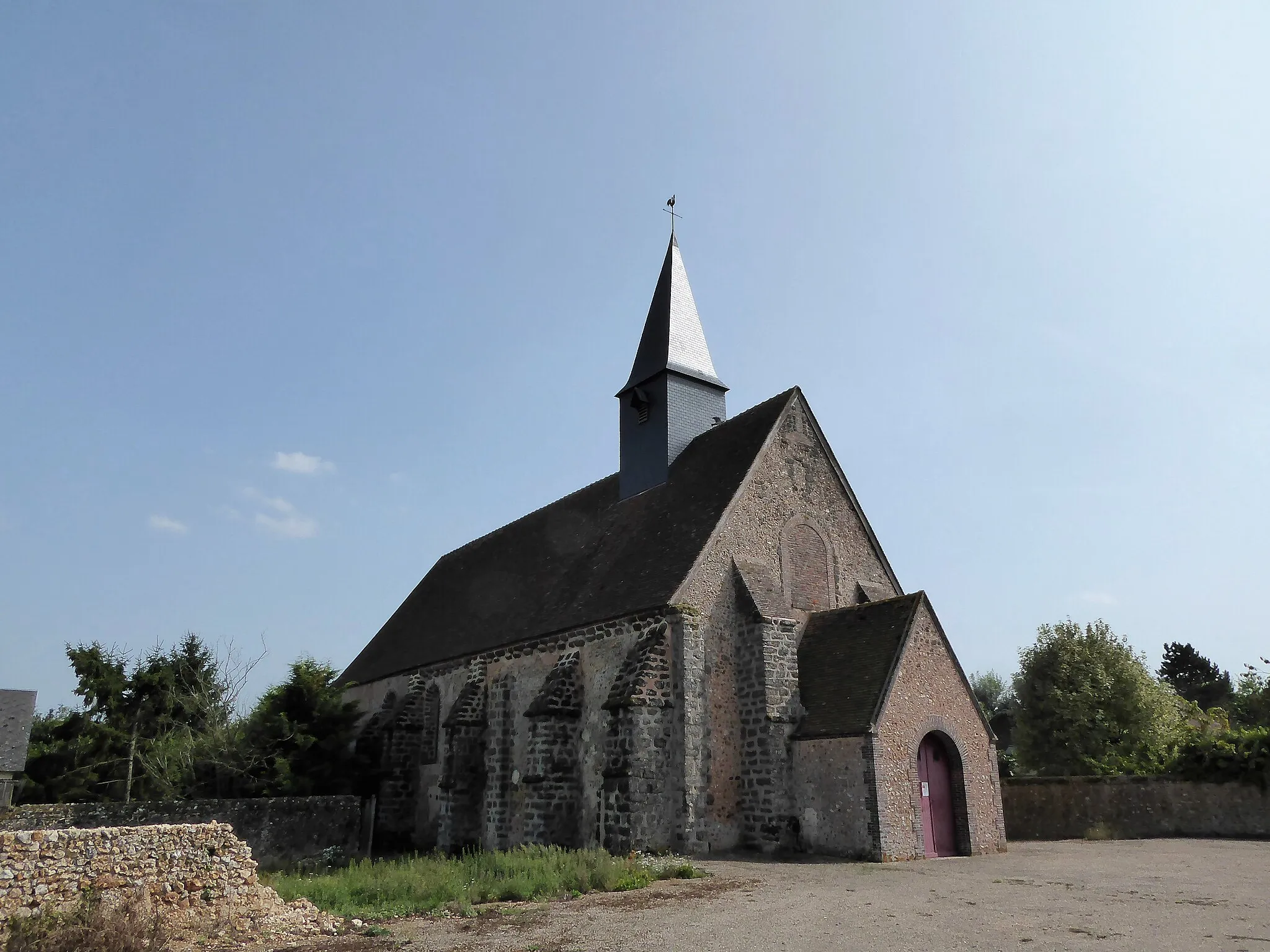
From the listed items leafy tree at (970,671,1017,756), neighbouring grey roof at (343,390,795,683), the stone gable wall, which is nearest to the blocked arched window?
the stone gable wall

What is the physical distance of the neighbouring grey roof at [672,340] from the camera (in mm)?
21578

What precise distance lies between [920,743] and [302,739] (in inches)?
539

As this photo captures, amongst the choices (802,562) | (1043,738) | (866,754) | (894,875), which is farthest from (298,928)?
(1043,738)

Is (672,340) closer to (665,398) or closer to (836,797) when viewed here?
(665,398)

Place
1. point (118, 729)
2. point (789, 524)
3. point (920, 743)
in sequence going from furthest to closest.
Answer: point (118, 729), point (789, 524), point (920, 743)

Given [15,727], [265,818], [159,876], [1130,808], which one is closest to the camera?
[159,876]

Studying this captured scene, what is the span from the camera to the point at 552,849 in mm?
13461

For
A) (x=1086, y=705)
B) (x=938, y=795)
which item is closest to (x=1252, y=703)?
(x=1086, y=705)

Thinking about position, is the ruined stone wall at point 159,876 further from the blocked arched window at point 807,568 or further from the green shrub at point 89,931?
the blocked arched window at point 807,568

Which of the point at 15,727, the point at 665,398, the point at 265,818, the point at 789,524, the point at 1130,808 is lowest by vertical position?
the point at 1130,808

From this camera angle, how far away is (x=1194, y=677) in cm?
5712

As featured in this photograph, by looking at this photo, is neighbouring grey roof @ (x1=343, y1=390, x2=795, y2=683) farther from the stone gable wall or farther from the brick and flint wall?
the brick and flint wall

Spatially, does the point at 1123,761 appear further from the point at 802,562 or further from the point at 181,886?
the point at 181,886

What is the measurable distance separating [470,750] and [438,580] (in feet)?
35.3
